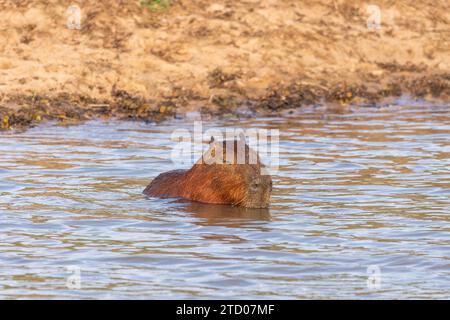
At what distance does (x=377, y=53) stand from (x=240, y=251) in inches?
354

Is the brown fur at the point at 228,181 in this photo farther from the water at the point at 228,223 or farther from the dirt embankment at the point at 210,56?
the dirt embankment at the point at 210,56

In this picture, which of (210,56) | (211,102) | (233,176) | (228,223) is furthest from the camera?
(210,56)

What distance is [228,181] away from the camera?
370 inches

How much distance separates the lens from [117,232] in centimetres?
877

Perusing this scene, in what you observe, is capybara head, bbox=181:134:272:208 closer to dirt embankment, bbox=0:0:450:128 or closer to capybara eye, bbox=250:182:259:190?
capybara eye, bbox=250:182:259:190

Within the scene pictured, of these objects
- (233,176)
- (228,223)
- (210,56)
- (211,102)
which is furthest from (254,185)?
(210,56)

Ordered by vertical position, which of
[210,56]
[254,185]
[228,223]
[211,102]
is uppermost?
[210,56]

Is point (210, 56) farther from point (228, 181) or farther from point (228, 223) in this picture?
point (228, 223)

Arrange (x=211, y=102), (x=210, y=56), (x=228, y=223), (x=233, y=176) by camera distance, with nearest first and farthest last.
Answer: (x=228, y=223) < (x=233, y=176) < (x=211, y=102) < (x=210, y=56)

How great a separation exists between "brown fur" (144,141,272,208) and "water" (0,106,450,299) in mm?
107

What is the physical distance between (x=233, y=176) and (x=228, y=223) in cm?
46

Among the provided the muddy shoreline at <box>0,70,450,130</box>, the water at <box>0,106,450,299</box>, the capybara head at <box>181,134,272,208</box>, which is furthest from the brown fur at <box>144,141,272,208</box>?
the muddy shoreline at <box>0,70,450,130</box>

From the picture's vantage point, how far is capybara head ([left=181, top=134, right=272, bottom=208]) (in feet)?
30.6
